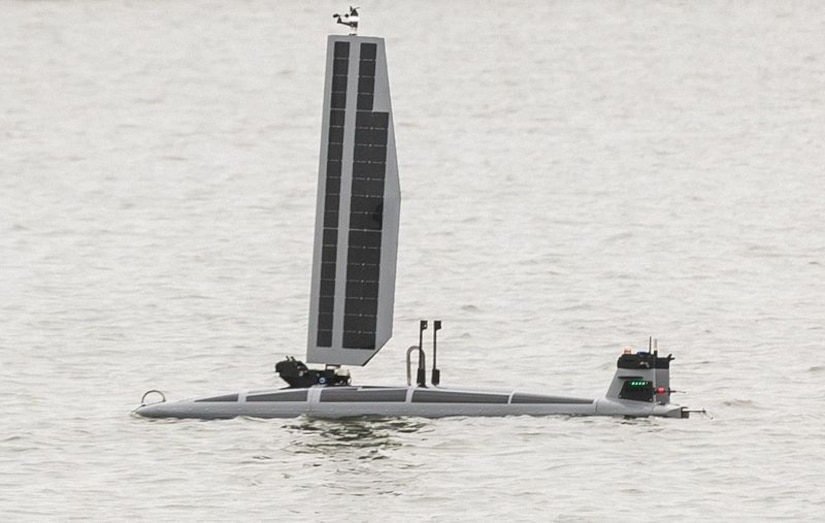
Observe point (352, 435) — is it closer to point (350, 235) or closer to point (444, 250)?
point (350, 235)

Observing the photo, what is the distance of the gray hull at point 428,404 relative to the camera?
173 ft

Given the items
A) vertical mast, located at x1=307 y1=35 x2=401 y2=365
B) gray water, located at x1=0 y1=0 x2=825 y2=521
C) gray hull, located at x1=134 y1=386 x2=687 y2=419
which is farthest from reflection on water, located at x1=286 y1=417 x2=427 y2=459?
vertical mast, located at x1=307 y1=35 x2=401 y2=365

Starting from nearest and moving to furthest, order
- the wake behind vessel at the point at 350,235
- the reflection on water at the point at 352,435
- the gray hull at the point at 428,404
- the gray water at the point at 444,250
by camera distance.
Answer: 1. the gray water at the point at 444,250
2. the reflection on water at the point at 352,435
3. the gray hull at the point at 428,404
4. the wake behind vessel at the point at 350,235


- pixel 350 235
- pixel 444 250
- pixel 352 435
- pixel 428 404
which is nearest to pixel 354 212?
pixel 350 235

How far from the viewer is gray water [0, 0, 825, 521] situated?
48.6m

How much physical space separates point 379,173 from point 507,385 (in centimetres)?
823

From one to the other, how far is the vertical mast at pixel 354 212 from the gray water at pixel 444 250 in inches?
131

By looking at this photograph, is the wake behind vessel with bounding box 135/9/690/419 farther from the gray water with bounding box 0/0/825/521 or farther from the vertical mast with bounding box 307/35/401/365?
the gray water with bounding box 0/0/825/521

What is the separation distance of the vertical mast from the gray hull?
1976mm

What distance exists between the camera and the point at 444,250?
290ft

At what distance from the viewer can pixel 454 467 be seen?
4903 centimetres

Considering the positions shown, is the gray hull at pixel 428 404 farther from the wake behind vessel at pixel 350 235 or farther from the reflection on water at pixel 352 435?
the wake behind vessel at pixel 350 235

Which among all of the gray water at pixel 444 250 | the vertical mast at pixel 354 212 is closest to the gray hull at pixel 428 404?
the gray water at pixel 444 250

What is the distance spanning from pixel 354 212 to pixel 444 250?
32741mm
